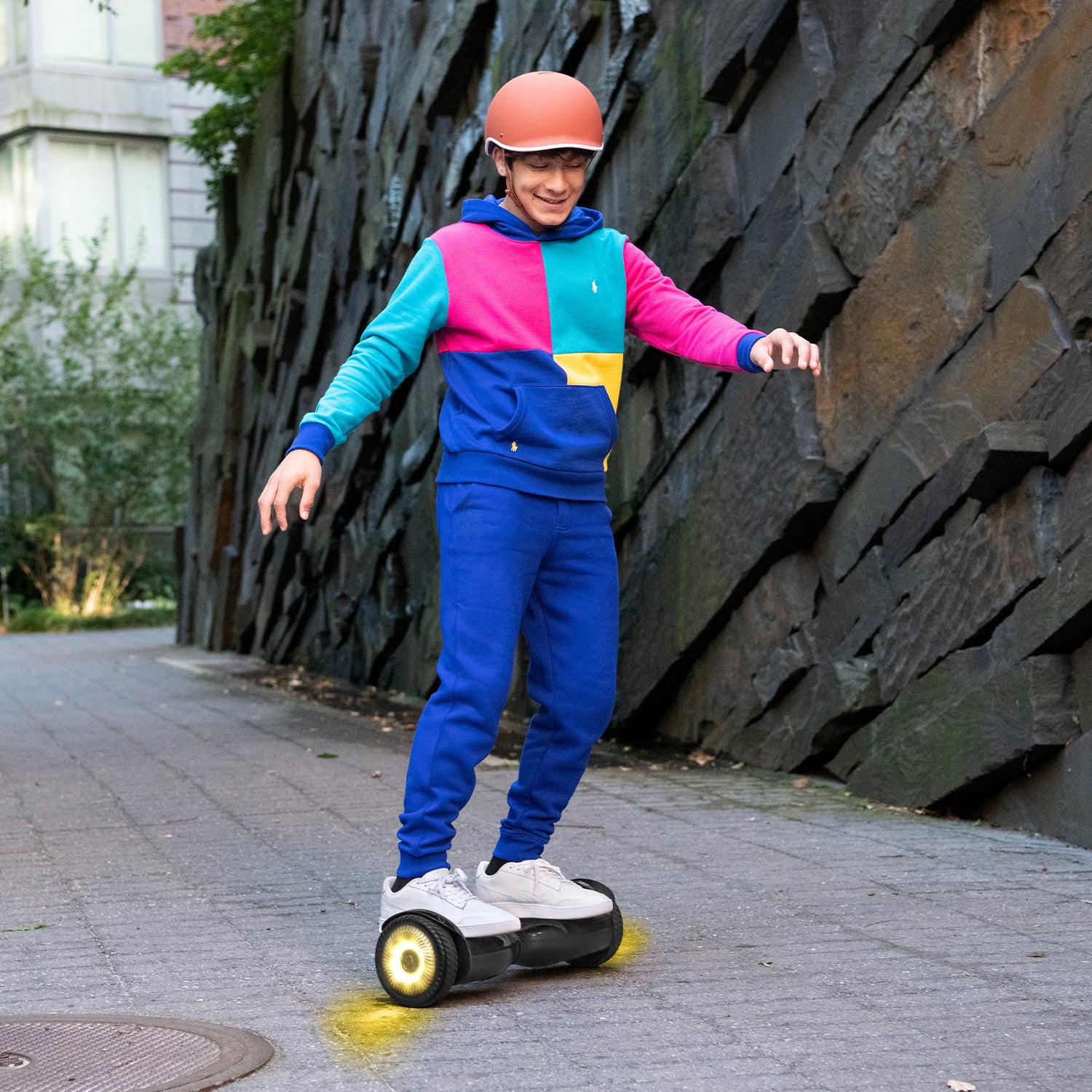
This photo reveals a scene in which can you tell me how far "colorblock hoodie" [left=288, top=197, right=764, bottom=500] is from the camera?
3.65 metres

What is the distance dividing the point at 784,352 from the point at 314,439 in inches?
41.3

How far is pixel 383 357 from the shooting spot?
3670 millimetres

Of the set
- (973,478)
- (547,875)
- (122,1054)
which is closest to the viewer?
(122,1054)

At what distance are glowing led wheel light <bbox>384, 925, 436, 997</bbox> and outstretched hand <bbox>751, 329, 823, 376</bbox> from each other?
143 centimetres

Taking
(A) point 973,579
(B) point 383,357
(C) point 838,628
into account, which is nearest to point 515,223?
(B) point 383,357

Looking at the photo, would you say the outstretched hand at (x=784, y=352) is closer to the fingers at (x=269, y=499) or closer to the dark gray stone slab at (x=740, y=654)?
the fingers at (x=269, y=499)

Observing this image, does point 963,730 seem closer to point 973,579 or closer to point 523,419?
point 973,579

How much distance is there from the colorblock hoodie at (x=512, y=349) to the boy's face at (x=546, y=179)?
0.06 meters

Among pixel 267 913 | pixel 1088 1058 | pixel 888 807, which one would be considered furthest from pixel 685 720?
pixel 1088 1058

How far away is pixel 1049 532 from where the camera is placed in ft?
16.5

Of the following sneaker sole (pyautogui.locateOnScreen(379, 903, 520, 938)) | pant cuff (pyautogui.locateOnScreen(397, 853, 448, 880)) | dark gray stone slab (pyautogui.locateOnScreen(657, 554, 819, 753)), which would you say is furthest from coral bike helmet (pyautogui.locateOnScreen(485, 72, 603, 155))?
dark gray stone slab (pyautogui.locateOnScreen(657, 554, 819, 753))

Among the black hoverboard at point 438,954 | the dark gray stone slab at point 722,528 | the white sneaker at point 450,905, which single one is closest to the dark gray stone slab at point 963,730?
the dark gray stone slab at point 722,528

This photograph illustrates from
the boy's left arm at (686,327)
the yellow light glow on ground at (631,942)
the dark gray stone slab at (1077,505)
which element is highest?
the boy's left arm at (686,327)

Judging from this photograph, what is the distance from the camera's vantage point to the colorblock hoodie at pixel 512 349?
3646 mm
